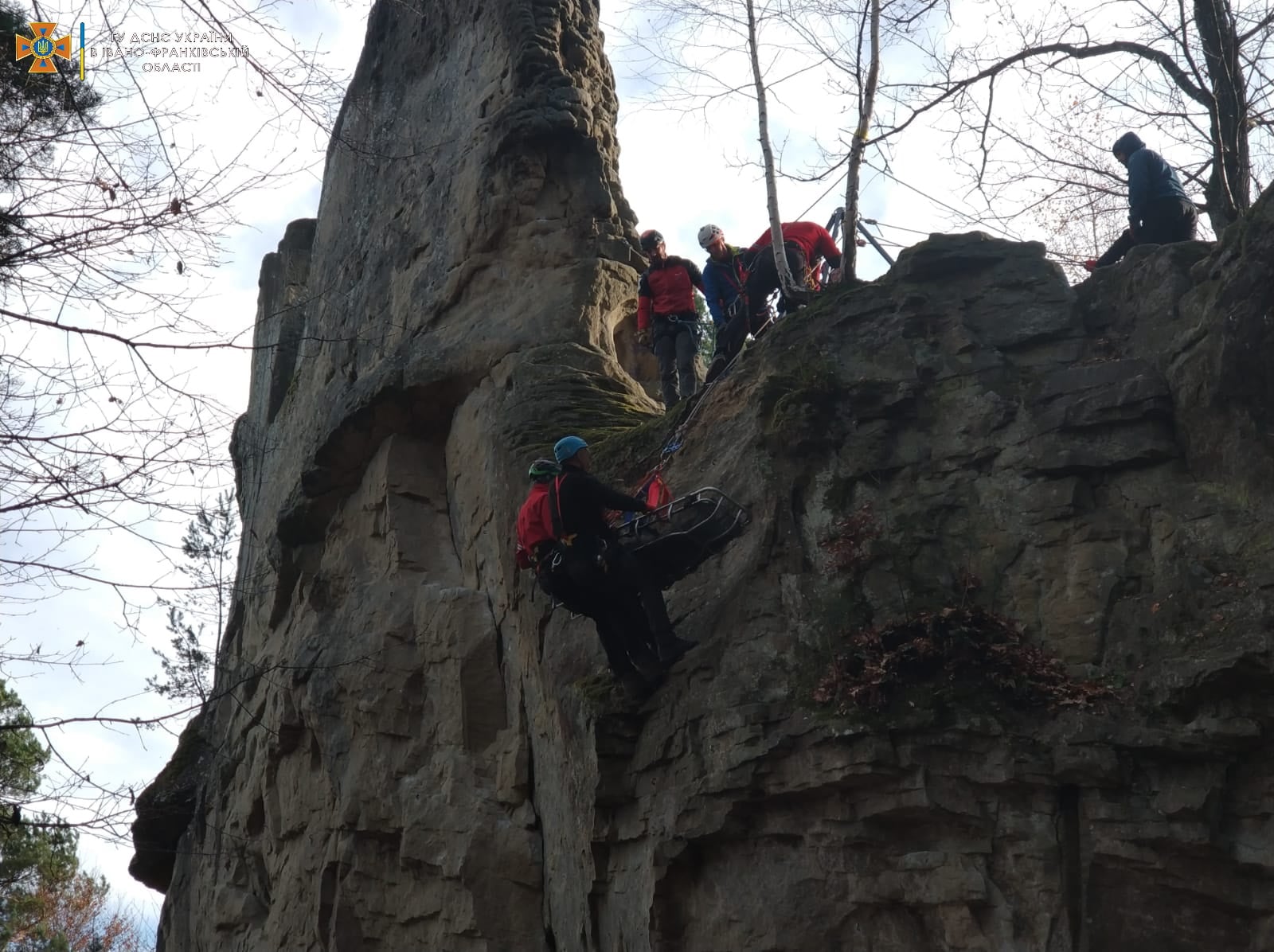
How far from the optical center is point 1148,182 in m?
9.95

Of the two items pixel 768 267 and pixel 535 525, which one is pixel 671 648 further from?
pixel 768 267

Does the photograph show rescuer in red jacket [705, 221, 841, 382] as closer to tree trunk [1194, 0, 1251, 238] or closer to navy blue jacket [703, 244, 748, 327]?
navy blue jacket [703, 244, 748, 327]

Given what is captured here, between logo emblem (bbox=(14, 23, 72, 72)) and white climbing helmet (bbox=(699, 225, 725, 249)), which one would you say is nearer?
logo emblem (bbox=(14, 23, 72, 72))

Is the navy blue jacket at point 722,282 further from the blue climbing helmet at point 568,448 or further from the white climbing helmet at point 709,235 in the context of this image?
the blue climbing helmet at point 568,448

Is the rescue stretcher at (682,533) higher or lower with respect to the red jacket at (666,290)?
lower

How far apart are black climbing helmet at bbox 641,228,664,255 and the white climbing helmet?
400mm

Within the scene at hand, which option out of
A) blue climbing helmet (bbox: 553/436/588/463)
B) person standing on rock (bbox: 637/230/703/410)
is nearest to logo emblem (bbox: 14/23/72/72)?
blue climbing helmet (bbox: 553/436/588/463)

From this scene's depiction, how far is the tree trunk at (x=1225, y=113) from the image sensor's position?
36.8 feet

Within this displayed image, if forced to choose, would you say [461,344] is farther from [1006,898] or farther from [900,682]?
[1006,898]

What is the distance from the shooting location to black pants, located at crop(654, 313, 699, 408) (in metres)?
12.2

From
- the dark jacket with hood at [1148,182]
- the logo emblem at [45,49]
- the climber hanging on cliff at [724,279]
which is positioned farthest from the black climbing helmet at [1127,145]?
the logo emblem at [45,49]

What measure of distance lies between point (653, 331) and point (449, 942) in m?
5.99

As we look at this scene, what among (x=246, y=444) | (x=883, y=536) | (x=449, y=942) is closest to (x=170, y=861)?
(x=246, y=444)

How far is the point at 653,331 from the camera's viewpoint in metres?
12.4
